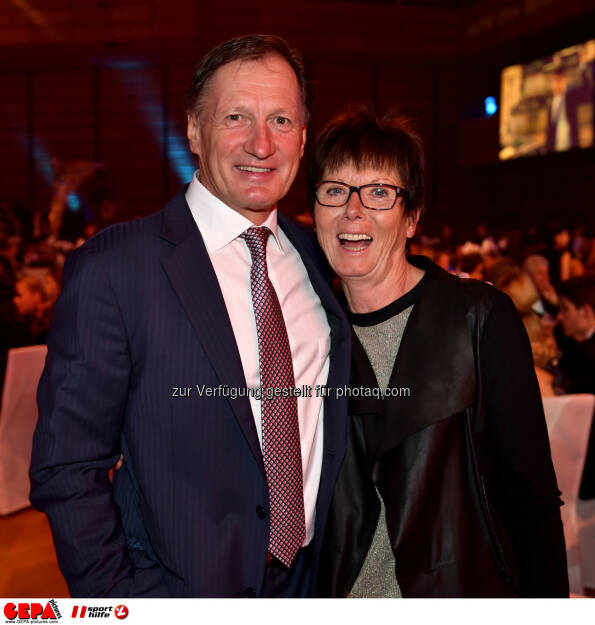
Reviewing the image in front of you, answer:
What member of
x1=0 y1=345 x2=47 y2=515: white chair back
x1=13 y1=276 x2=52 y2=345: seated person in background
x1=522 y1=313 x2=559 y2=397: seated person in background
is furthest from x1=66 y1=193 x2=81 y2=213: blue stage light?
x1=522 y1=313 x2=559 y2=397: seated person in background

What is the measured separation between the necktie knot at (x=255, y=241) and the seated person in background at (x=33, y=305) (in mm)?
3504

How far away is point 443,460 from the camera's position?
153 cm

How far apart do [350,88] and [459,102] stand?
237 centimetres

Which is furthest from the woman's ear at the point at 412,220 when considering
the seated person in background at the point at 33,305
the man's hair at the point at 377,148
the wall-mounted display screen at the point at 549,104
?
the wall-mounted display screen at the point at 549,104

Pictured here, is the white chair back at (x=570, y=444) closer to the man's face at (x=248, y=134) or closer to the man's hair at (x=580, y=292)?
the man's hair at (x=580, y=292)

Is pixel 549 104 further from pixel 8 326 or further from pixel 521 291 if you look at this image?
pixel 8 326

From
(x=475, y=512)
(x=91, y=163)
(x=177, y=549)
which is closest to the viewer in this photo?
(x=177, y=549)

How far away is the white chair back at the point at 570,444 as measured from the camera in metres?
2.71

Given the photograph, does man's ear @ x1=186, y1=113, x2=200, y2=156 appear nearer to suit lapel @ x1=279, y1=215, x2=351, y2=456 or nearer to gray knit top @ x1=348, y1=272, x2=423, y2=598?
suit lapel @ x1=279, y1=215, x2=351, y2=456

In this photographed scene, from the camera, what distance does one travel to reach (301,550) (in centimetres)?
156

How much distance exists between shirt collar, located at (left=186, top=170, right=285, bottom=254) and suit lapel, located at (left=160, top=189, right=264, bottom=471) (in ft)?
0.25

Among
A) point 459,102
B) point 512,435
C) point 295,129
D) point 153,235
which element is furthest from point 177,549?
point 459,102

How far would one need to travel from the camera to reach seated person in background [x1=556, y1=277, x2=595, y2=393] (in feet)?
10.5

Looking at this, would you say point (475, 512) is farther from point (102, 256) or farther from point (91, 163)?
A: point (91, 163)
